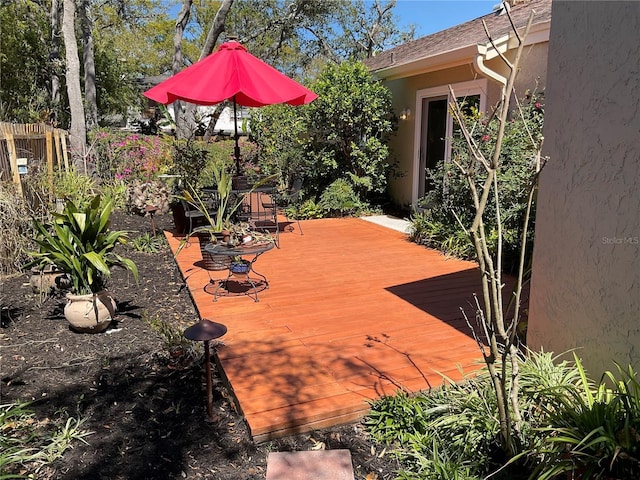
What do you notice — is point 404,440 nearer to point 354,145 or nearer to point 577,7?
point 577,7

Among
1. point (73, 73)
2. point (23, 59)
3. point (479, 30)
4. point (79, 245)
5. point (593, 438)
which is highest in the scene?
point (23, 59)

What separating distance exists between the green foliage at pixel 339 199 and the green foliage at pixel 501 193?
235 centimetres

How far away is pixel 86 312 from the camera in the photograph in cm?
399

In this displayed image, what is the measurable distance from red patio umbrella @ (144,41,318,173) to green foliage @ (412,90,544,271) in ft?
7.95

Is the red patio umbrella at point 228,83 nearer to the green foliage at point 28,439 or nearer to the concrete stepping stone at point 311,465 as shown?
the green foliage at point 28,439

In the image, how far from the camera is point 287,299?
489cm

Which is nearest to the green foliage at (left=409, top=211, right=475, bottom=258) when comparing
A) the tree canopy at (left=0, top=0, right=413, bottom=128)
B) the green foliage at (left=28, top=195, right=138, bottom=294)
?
the green foliage at (left=28, top=195, right=138, bottom=294)

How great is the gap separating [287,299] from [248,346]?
1.16 meters

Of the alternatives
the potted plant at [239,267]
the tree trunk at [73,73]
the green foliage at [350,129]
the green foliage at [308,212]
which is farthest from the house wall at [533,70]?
the tree trunk at [73,73]

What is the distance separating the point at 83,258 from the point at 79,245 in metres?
0.12

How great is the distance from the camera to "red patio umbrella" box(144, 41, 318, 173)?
6.17 m

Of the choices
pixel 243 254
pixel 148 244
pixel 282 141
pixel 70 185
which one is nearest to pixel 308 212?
pixel 282 141

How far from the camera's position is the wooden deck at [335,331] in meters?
3.00

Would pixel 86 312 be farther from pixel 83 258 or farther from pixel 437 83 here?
pixel 437 83
